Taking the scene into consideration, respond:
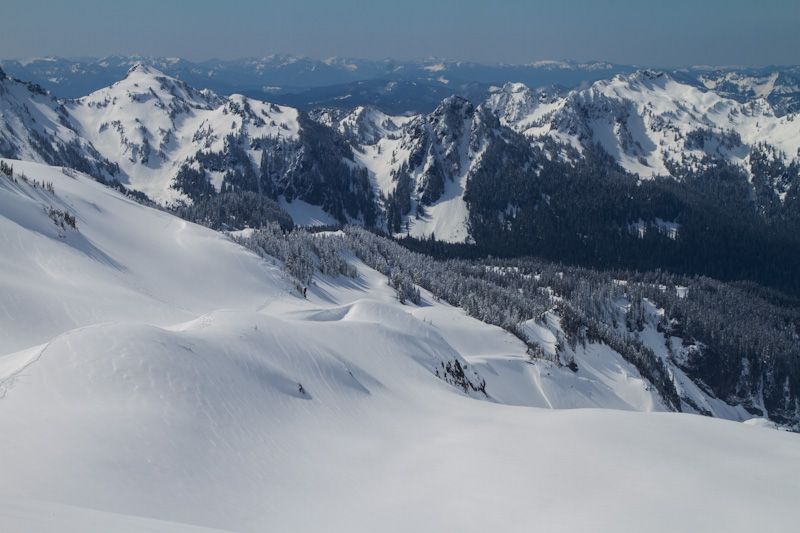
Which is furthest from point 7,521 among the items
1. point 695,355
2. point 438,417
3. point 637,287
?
point 637,287

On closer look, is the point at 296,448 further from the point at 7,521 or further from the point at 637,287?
the point at 637,287

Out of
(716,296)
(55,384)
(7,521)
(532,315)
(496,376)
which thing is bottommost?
(716,296)

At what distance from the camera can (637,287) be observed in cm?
15175

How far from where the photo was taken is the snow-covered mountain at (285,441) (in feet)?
42.0

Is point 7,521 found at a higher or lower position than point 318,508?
higher

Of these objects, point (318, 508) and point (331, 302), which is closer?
point (318, 508)

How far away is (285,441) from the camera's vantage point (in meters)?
18.9

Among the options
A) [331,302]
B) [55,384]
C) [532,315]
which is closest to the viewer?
[55,384]

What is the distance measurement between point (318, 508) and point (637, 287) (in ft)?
529

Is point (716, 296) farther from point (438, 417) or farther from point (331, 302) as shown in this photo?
point (438, 417)

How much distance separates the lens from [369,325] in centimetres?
4416

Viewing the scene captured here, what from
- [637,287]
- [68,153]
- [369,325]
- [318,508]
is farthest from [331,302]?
[68,153]

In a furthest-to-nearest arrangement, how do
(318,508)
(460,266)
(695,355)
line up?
(460,266) → (695,355) → (318,508)

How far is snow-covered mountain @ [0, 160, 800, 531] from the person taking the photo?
42.0ft
